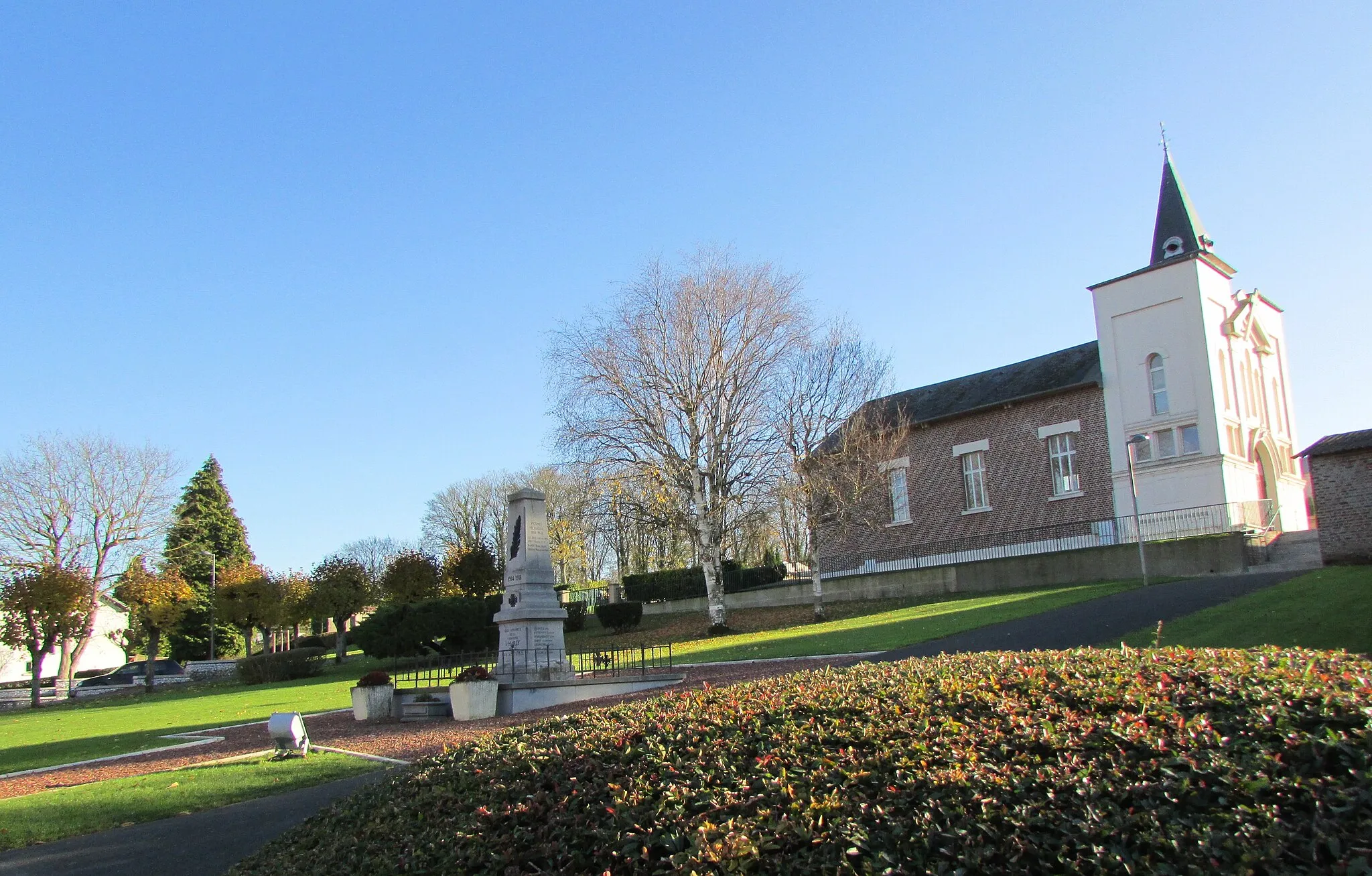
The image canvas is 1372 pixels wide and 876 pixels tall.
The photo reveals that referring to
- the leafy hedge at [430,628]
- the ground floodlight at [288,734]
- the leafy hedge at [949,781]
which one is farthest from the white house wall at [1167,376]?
the leafy hedge at [949,781]

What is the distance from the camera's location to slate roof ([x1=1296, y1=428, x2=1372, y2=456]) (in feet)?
68.7

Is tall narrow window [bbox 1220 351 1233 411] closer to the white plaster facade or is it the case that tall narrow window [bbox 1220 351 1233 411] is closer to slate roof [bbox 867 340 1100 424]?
the white plaster facade

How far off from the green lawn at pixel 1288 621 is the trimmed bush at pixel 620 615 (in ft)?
77.4

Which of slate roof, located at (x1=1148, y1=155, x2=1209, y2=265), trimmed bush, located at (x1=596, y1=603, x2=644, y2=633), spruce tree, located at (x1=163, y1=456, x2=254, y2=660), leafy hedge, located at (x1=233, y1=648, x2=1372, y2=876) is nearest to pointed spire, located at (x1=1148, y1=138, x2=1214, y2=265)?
slate roof, located at (x1=1148, y1=155, x2=1209, y2=265)

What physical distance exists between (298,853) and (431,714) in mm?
10976

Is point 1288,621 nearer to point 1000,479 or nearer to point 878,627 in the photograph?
point 878,627

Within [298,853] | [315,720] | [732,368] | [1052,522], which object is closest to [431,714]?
[315,720]

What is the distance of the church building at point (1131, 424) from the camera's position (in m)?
30.9

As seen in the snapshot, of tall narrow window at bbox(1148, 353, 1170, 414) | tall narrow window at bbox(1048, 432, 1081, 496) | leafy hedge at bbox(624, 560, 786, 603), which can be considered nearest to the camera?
tall narrow window at bbox(1148, 353, 1170, 414)

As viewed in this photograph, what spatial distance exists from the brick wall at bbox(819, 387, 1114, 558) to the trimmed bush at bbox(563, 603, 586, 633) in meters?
11.0

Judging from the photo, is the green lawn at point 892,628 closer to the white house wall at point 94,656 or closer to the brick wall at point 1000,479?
the brick wall at point 1000,479

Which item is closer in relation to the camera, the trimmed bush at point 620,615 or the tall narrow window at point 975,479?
the tall narrow window at point 975,479

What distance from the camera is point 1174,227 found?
34.0 meters

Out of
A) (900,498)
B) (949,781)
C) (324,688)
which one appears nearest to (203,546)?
(324,688)
